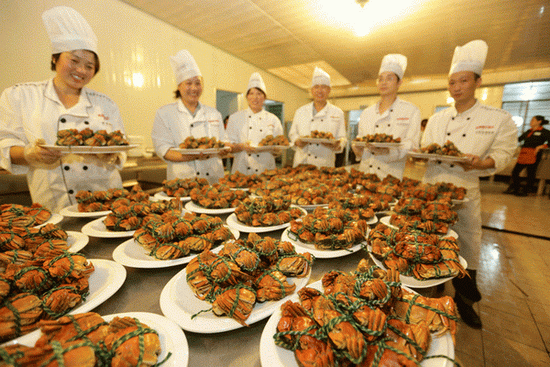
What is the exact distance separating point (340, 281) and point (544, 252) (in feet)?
18.2

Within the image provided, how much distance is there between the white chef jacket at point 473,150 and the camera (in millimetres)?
2469

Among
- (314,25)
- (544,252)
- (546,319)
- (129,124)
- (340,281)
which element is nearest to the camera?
(340,281)

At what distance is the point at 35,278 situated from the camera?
875mm

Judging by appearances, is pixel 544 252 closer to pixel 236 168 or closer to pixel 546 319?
pixel 546 319

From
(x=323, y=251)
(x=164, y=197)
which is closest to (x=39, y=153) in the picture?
(x=164, y=197)

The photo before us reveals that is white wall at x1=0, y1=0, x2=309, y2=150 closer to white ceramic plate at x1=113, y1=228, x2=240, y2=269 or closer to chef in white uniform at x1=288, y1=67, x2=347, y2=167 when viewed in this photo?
chef in white uniform at x1=288, y1=67, x2=347, y2=167

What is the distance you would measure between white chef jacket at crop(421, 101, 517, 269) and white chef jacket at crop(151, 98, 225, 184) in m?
2.94

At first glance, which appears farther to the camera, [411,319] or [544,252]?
[544,252]

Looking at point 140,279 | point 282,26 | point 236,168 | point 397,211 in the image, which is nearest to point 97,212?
point 140,279

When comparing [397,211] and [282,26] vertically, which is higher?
[282,26]

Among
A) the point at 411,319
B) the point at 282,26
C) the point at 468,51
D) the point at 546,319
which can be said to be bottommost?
the point at 546,319

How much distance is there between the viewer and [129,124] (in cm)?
519

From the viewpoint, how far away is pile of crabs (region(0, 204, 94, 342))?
2.43 feet

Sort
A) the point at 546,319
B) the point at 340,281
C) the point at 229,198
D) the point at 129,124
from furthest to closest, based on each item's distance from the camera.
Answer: the point at 129,124 < the point at 546,319 < the point at 229,198 < the point at 340,281
